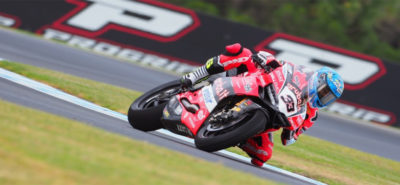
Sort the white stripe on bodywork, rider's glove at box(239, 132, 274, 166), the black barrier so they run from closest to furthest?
rider's glove at box(239, 132, 274, 166)
the white stripe on bodywork
the black barrier

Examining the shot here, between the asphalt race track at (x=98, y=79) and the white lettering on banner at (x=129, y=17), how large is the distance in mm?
1442

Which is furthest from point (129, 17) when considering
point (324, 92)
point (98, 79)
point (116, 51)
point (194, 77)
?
point (324, 92)

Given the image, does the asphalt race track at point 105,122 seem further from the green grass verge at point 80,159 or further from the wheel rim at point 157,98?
the green grass verge at point 80,159

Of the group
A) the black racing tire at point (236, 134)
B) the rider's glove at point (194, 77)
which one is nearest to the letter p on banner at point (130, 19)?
the rider's glove at point (194, 77)

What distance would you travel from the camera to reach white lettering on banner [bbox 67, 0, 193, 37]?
1998 cm

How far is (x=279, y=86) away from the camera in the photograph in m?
7.61

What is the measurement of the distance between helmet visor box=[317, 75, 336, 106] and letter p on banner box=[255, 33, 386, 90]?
38.6 ft

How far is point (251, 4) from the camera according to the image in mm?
32562

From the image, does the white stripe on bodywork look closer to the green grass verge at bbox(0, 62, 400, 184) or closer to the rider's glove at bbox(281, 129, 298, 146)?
the green grass verge at bbox(0, 62, 400, 184)

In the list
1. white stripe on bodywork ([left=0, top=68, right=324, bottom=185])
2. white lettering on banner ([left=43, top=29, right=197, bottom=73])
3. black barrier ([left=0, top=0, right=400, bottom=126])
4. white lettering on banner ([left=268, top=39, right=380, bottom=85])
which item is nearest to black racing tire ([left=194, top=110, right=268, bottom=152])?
white stripe on bodywork ([left=0, top=68, right=324, bottom=185])

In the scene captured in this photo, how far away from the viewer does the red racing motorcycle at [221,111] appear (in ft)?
23.8

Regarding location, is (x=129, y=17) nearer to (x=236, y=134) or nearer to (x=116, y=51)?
A: (x=116, y=51)

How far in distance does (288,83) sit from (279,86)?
145mm

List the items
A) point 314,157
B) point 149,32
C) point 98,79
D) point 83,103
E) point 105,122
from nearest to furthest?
1. point 105,122
2. point 83,103
3. point 314,157
4. point 98,79
5. point 149,32
